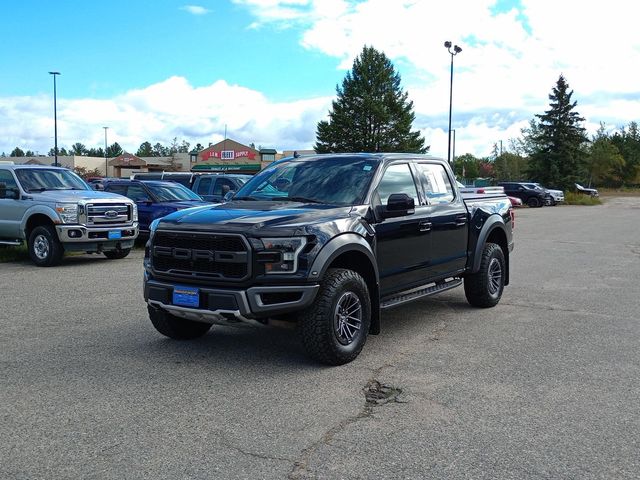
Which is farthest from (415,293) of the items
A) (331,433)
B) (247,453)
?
(247,453)

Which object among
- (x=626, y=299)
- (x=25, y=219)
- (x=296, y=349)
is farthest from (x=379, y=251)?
(x=25, y=219)

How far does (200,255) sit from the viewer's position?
17.9 feet

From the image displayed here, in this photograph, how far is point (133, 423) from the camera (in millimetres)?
4332

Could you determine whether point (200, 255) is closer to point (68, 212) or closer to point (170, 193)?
point (68, 212)

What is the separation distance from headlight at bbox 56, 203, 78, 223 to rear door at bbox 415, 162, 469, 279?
25.1 feet

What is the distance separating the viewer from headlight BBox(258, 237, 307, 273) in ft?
17.2

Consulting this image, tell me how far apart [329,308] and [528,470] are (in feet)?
7.16

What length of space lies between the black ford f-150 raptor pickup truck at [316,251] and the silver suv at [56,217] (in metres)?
6.50

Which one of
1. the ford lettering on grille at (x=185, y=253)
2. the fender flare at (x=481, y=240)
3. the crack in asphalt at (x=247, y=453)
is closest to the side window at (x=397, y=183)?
the fender flare at (x=481, y=240)

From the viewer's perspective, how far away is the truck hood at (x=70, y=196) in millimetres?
12367

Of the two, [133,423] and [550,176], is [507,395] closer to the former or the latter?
[133,423]

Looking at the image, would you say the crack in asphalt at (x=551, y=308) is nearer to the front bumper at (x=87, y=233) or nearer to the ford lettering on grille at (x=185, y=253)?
the ford lettering on grille at (x=185, y=253)

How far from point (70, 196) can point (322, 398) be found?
936 cm

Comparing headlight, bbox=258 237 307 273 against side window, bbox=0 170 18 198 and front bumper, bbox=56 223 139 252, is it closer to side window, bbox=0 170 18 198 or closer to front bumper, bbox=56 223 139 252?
front bumper, bbox=56 223 139 252
